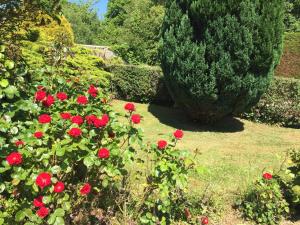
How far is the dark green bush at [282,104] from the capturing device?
397 inches

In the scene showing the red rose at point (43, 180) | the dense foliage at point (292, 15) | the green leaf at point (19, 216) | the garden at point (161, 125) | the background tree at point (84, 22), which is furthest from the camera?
the background tree at point (84, 22)

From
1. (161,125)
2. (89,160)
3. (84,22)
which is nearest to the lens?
(89,160)

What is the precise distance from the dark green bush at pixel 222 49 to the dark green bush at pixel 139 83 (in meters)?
2.60

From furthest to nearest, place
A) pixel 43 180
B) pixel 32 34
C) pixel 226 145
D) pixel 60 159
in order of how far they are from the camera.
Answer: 1. pixel 226 145
2. pixel 32 34
3. pixel 60 159
4. pixel 43 180

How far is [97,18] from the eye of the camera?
49.7m

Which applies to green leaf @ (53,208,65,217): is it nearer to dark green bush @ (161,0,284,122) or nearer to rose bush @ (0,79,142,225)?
rose bush @ (0,79,142,225)

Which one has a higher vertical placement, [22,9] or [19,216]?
[22,9]

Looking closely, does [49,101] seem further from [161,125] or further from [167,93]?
[167,93]

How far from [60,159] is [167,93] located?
26.6 feet

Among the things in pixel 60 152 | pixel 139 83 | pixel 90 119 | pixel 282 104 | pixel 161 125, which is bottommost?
pixel 161 125

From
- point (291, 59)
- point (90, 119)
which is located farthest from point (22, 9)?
point (291, 59)

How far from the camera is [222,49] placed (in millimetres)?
8172

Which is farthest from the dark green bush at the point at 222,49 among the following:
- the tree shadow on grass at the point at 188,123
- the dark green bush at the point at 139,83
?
the dark green bush at the point at 139,83

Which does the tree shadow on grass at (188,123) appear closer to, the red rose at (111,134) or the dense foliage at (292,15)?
the red rose at (111,134)
